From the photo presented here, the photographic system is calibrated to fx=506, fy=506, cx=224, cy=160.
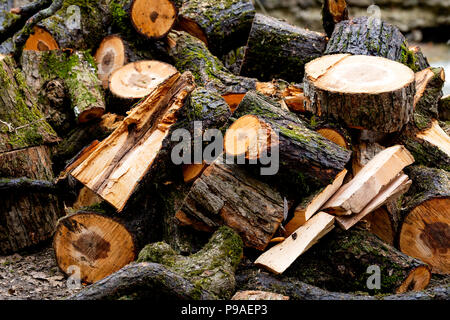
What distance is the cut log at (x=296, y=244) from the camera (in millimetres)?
2910

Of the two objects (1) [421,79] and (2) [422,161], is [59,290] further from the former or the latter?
(1) [421,79]

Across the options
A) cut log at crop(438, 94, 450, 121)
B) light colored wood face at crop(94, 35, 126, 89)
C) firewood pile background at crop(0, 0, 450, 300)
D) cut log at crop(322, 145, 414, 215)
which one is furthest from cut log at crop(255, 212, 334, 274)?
cut log at crop(438, 94, 450, 121)

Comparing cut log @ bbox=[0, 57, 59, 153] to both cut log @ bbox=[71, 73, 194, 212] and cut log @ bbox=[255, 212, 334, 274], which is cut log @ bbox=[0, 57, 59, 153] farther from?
cut log @ bbox=[255, 212, 334, 274]

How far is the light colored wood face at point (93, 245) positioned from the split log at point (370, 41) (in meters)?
2.31

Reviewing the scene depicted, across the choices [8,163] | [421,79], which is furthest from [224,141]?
[421,79]

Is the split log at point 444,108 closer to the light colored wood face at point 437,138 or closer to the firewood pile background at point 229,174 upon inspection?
the firewood pile background at point 229,174

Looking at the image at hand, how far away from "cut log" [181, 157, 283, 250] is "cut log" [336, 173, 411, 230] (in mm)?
412

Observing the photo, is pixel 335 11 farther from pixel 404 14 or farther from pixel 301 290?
pixel 404 14

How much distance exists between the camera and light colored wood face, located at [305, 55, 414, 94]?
352 cm

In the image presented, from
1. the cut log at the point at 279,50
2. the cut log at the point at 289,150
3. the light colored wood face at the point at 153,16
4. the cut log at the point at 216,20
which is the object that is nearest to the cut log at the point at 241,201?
the cut log at the point at 289,150

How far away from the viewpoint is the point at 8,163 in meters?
3.69

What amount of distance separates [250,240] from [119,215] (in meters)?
0.91

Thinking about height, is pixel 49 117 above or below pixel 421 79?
above

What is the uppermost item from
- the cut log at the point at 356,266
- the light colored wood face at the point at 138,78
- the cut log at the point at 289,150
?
the light colored wood face at the point at 138,78
